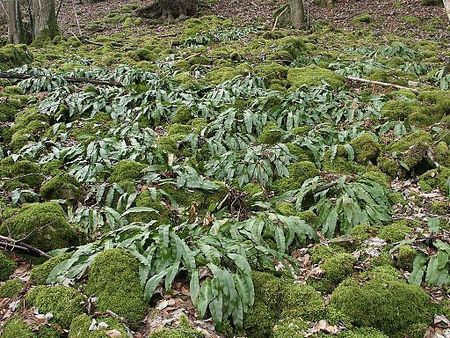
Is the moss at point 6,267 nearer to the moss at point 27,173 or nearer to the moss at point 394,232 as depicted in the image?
the moss at point 27,173

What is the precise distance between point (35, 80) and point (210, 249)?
8465mm

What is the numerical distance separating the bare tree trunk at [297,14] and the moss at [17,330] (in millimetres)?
15252

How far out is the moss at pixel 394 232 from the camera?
477 cm

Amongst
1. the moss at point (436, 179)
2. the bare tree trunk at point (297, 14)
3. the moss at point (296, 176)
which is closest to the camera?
the moss at point (436, 179)

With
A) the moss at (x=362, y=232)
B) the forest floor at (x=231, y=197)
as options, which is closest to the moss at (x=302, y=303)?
the forest floor at (x=231, y=197)

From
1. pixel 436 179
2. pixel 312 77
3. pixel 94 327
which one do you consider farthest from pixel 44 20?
pixel 94 327

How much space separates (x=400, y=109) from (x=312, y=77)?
95.7 inches

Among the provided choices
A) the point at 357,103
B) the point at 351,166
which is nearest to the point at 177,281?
the point at 351,166

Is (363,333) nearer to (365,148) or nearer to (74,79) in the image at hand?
(365,148)

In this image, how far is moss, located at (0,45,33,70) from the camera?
1268cm

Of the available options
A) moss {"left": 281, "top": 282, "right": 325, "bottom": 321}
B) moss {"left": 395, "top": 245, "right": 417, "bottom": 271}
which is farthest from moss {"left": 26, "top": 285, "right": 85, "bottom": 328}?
moss {"left": 395, "top": 245, "right": 417, "bottom": 271}

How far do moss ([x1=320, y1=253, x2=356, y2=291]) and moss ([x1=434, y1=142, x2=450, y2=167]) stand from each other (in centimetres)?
281

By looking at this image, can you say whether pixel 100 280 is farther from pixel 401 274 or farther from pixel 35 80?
pixel 35 80

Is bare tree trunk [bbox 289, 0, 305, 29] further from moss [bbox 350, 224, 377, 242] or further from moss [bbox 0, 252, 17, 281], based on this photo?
moss [bbox 0, 252, 17, 281]
